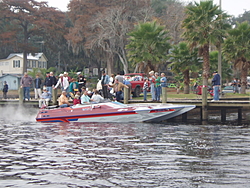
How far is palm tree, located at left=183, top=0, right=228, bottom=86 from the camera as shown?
3300 cm

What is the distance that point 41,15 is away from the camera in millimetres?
68688

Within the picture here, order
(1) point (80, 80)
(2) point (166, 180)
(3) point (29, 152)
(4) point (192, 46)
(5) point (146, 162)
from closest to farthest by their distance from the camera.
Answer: (2) point (166, 180) → (5) point (146, 162) → (3) point (29, 152) → (1) point (80, 80) → (4) point (192, 46)

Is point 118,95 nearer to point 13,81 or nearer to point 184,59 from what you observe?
point 184,59

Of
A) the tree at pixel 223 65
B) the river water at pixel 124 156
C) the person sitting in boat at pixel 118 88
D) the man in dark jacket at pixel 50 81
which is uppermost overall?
the tree at pixel 223 65

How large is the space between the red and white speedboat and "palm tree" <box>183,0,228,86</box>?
11.5 m

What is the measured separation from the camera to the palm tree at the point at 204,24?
108ft

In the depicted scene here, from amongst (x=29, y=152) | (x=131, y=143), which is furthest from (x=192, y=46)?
(x=29, y=152)

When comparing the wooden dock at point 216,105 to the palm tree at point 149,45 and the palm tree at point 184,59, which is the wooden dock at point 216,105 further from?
the palm tree at point 149,45

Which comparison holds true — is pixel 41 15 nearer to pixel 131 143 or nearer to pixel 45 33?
pixel 45 33

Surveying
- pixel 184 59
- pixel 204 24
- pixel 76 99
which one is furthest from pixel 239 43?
pixel 76 99

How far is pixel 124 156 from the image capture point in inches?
545

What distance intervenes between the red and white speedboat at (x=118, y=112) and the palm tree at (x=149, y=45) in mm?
16622

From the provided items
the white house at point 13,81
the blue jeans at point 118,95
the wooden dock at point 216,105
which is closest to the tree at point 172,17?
the white house at point 13,81

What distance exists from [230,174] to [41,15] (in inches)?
2389
